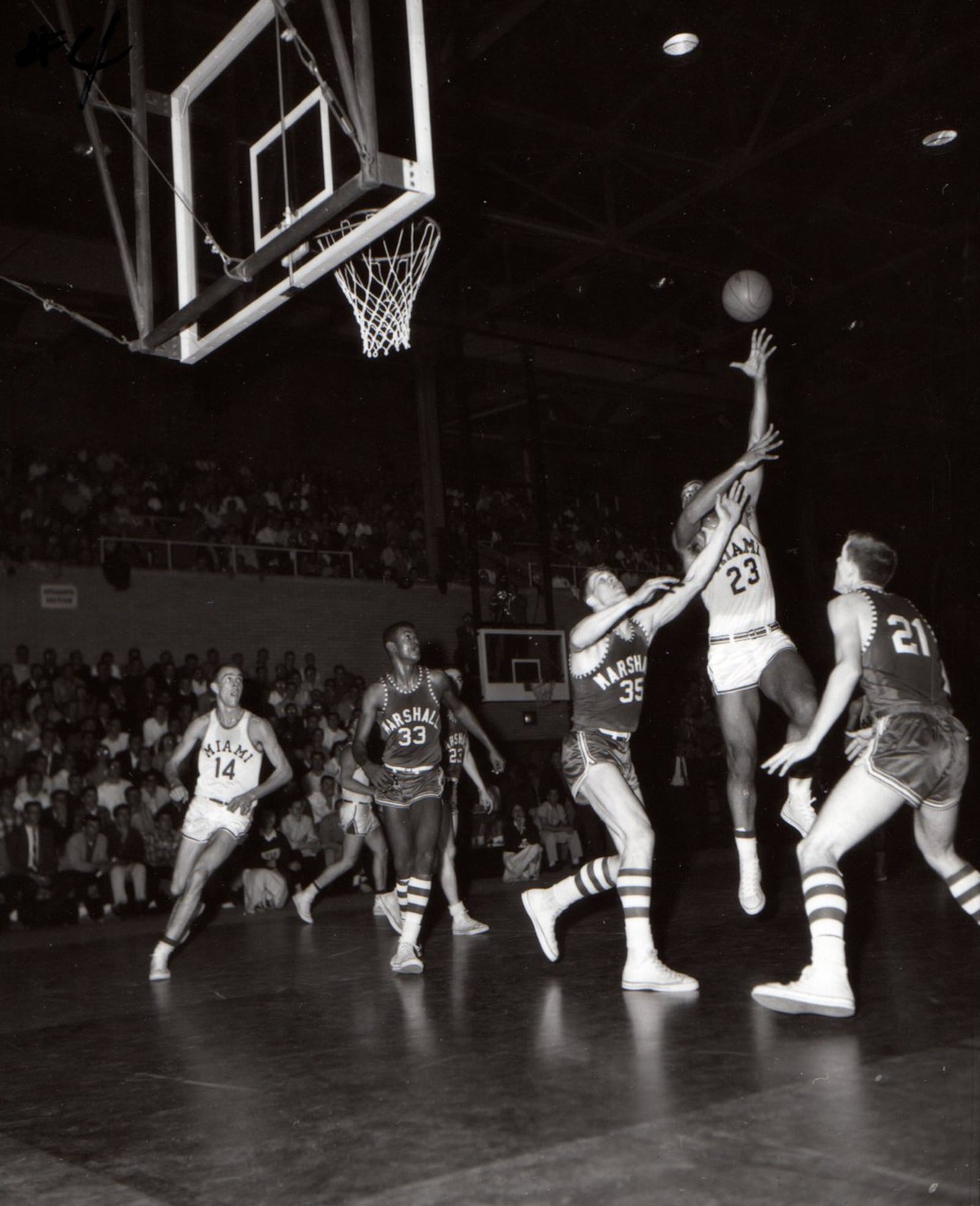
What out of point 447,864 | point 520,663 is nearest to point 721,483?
point 447,864

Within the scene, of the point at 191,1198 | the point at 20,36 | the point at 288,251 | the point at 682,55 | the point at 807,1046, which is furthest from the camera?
the point at 682,55

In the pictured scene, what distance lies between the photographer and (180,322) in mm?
7746

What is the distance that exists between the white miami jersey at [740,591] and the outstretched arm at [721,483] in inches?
11.3

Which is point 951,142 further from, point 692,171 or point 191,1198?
point 191,1198

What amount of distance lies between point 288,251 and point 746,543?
3.39m

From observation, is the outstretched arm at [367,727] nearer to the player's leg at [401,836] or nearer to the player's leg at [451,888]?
the player's leg at [401,836]

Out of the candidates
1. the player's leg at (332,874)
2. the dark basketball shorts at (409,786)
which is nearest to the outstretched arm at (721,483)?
the dark basketball shorts at (409,786)

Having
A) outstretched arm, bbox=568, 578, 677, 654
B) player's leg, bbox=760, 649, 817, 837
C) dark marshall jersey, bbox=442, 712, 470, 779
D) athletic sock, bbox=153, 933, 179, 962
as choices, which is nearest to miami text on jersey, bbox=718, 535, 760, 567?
player's leg, bbox=760, 649, 817, 837

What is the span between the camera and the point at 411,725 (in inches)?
316

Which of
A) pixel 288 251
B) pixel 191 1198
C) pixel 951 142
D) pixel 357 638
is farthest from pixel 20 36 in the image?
pixel 191 1198

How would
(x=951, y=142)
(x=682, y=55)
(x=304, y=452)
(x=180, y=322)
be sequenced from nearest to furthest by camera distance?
(x=180, y=322), (x=682, y=55), (x=951, y=142), (x=304, y=452)

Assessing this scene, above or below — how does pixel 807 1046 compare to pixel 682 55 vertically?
below

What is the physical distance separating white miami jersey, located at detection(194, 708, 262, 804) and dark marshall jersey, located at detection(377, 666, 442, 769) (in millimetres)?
969

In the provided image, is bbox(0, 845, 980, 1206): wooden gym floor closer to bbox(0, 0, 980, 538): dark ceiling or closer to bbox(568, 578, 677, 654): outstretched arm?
bbox(568, 578, 677, 654): outstretched arm
